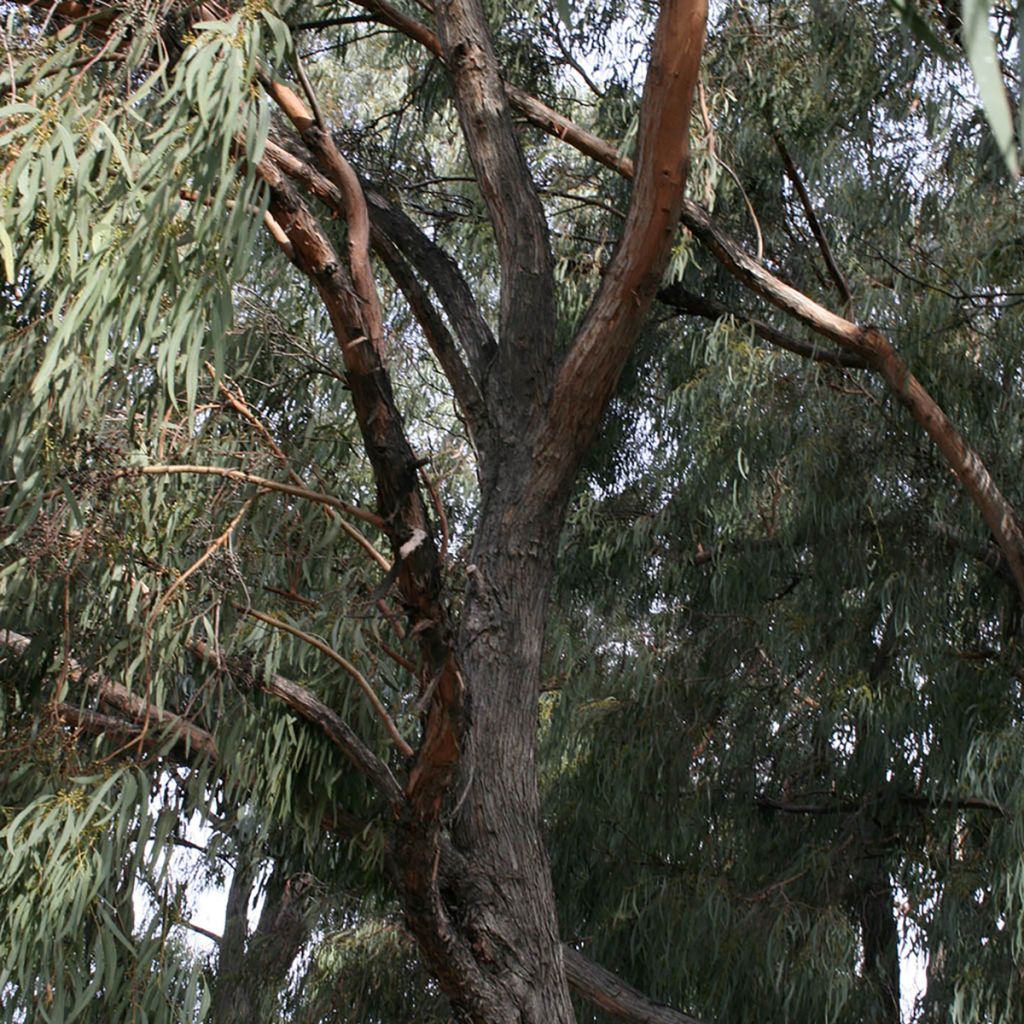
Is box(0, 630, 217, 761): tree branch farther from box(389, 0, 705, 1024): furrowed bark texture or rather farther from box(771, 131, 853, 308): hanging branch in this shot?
box(771, 131, 853, 308): hanging branch

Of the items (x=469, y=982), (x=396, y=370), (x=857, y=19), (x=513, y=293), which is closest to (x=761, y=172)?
(x=857, y=19)

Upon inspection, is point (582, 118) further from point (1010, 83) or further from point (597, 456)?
point (1010, 83)

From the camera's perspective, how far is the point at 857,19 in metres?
3.66

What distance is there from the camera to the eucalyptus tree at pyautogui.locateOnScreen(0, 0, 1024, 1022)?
199 cm

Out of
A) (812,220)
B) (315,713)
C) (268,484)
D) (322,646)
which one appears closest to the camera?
(268,484)

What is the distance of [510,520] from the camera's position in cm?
265

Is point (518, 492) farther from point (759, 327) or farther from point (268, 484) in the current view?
point (759, 327)

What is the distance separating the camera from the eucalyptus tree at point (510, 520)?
6.52ft

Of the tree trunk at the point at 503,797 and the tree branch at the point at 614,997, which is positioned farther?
the tree branch at the point at 614,997

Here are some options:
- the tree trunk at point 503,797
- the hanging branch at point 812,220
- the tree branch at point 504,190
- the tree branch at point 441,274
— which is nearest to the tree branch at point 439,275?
the tree branch at point 441,274

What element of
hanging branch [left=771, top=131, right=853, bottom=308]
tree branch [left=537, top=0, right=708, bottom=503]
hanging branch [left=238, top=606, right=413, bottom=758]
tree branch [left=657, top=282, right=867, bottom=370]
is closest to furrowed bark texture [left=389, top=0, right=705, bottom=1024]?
tree branch [left=537, top=0, right=708, bottom=503]

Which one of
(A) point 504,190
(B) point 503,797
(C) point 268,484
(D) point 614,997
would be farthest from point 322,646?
(D) point 614,997

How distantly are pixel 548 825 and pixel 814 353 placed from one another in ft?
5.64

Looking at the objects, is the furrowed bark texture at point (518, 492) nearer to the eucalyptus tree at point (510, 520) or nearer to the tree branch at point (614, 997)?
the eucalyptus tree at point (510, 520)
